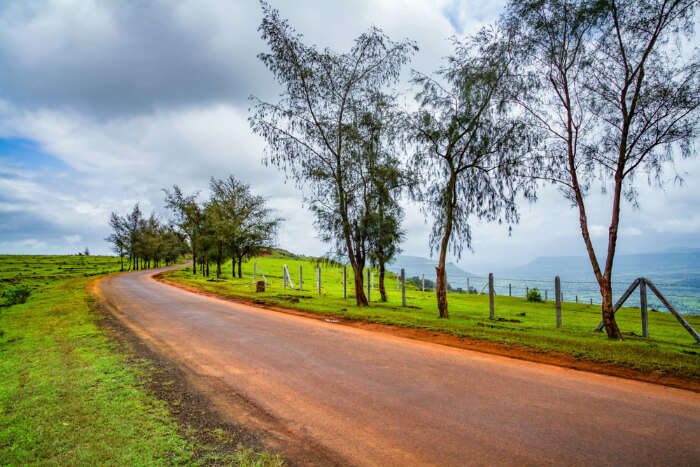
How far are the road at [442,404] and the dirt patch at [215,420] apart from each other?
0.15 metres

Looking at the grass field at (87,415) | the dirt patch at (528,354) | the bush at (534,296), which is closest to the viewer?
the grass field at (87,415)

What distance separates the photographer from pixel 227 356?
23.7 feet

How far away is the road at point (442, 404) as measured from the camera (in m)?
A: 3.64

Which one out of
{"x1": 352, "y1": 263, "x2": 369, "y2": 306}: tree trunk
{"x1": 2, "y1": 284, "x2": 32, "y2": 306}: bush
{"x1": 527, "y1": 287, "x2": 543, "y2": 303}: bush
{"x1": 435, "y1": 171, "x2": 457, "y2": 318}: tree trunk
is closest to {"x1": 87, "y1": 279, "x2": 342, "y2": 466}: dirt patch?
{"x1": 435, "y1": 171, "x2": 457, "y2": 318}: tree trunk

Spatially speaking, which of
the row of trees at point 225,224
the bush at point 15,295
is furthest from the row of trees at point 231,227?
the bush at point 15,295

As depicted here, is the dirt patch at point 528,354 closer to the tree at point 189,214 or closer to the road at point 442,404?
the road at point 442,404

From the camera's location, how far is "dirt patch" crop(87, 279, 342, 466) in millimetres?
3564

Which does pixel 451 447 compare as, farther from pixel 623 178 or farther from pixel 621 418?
pixel 623 178

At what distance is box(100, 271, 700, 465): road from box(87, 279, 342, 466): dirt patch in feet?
0.50

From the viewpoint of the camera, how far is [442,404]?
15.8ft

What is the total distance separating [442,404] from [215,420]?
296 cm

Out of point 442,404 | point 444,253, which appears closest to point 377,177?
point 444,253

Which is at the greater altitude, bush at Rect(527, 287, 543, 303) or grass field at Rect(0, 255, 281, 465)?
grass field at Rect(0, 255, 281, 465)

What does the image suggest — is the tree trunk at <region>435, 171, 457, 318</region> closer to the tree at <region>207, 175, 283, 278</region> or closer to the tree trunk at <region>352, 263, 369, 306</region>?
the tree trunk at <region>352, 263, 369, 306</region>
